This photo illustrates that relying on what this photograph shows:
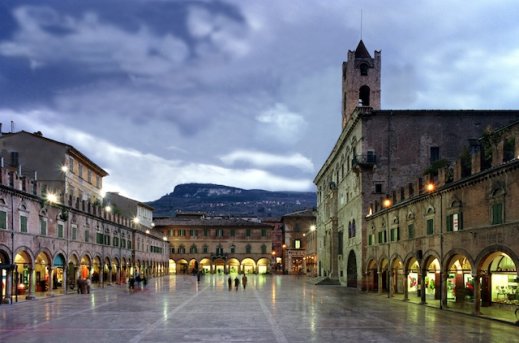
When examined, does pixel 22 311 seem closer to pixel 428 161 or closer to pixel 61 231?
pixel 61 231

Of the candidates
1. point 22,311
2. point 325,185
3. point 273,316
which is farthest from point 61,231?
point 325,185

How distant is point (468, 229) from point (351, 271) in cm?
3517

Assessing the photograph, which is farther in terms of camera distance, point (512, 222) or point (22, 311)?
point (22, 311)

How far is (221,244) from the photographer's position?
129 m

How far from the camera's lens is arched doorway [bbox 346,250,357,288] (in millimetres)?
63244

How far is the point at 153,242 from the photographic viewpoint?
10125cm

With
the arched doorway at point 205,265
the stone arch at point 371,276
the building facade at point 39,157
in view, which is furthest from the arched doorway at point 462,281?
the arched doorway at point 205,265

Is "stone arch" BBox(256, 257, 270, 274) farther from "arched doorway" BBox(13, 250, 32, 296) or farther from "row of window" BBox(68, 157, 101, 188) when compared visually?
"arched doorway" BBox(13, 250, 32, 296)

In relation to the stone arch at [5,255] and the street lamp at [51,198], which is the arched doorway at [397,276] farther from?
the stone arch at [5,255]

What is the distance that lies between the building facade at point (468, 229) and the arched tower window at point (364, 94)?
26.4 m

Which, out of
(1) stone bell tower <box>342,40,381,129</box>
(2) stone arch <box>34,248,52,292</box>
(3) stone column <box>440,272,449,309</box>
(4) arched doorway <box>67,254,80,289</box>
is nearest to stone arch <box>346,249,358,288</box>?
(1) stone bell tower <box>342,40,381,129</box>

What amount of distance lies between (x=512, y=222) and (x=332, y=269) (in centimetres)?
4831

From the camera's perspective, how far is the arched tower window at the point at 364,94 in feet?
231

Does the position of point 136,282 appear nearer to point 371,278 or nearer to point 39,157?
point 39,157
